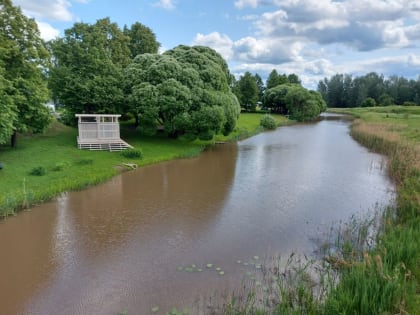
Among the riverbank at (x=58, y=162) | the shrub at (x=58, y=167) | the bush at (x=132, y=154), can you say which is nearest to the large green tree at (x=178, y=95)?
the riverbank at (x=58, y=162)

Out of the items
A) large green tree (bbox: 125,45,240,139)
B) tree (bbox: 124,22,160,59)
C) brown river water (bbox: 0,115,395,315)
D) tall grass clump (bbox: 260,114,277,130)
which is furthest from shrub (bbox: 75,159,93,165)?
tall grass clump (bbox: 260,114,277,130)

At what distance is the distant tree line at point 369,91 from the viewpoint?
86.1 metres

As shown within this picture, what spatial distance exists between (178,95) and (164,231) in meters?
13.2

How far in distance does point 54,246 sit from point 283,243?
6561 mm

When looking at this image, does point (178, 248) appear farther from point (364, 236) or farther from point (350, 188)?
point (350, 188)

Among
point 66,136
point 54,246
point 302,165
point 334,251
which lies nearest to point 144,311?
point 54,246

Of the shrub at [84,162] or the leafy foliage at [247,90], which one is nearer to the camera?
the shrub at [84,162]

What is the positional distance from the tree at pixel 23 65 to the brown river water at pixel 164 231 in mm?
6465

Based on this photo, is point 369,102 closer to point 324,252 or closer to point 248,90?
point 248,90

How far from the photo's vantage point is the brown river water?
22.1 feet

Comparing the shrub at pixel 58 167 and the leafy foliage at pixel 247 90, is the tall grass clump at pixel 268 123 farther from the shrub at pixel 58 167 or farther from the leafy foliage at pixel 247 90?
the shrub at pixel 58 167

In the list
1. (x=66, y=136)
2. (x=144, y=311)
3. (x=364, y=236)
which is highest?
(x=66, y=136)

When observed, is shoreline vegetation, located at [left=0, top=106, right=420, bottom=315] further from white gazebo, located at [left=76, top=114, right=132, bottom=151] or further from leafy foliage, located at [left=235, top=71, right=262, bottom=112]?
leafy foliage, located at [left=235, top=71, right=262, bottom=112]

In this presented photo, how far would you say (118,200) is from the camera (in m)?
12.8
